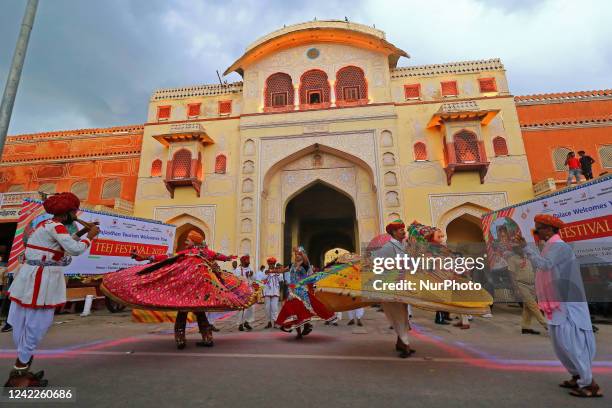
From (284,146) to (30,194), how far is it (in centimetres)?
1129

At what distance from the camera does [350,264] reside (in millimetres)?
3648

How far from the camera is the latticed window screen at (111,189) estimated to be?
14.9 m

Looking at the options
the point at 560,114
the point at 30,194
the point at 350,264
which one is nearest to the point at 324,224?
the point at 560,114

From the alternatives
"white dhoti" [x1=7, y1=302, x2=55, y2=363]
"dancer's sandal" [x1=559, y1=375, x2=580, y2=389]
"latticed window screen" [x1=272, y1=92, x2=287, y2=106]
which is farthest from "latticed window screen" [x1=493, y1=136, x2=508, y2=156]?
"white dhoti" [x1=7, y1=302, x2=55, y2=363]

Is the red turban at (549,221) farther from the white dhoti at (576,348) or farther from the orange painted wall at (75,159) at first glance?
the orange painted wall at (75,159)

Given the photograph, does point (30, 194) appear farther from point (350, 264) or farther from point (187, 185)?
point (350, 264)

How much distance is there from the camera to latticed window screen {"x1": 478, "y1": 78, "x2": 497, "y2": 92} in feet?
44.8

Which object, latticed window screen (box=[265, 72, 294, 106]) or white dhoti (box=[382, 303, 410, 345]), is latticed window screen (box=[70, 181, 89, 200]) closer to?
latticed window screen (box=[265, 72, 294, 106])

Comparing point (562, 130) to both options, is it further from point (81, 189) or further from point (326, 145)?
point (81, 189)

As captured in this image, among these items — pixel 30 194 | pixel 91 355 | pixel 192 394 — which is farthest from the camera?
pixel 30 194

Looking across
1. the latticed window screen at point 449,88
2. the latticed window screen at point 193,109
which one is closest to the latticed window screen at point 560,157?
Result: the latticed window screen at point 449,88

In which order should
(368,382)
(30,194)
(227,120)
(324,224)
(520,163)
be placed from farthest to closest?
(324,224) → (227,120) → (30,194) → (520,163) → (368,382)

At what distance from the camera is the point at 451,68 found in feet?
46.7

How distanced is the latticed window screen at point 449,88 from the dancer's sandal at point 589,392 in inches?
550
